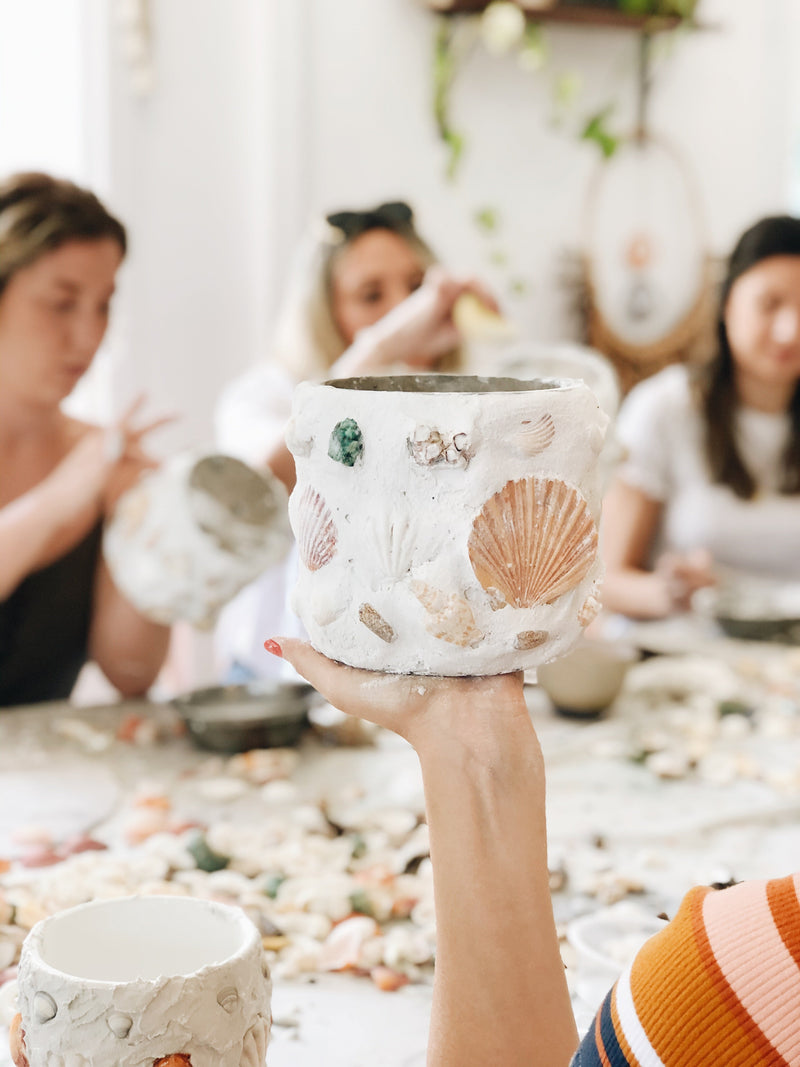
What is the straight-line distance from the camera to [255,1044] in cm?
48

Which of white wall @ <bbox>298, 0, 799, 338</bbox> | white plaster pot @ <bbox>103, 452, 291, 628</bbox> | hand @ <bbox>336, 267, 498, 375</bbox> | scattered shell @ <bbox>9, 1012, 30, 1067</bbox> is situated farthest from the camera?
white wall @ <bbox>298, 0, 799, 338</bbox>

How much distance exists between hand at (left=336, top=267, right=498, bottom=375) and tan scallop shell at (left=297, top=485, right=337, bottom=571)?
0.74 meters

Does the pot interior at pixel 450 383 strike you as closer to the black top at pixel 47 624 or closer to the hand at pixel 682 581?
the black top at pixel 47 624

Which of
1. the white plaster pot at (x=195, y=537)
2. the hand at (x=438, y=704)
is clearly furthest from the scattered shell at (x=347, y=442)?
the white plaster pot at (x=195, y=537)

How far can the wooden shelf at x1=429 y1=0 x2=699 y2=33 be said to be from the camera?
97.3 inches

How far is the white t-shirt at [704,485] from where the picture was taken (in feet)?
6.01

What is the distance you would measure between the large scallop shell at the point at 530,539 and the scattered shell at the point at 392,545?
0.03m

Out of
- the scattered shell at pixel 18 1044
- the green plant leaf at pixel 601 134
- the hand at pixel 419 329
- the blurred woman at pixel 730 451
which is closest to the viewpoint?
the scattered shell at pixel 18 1044

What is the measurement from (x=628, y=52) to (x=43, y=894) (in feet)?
8.85

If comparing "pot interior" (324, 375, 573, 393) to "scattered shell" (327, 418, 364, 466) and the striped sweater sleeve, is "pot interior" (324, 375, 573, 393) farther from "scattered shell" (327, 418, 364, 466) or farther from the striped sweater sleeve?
the striped sweater sleeve

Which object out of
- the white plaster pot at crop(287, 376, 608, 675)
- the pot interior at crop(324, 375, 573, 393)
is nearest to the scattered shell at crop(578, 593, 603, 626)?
the white plaster pot at crop(287, 376, 608, 675)

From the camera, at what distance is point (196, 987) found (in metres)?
0.45

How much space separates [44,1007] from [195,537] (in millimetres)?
527

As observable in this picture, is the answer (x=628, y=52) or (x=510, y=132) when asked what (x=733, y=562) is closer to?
(x=510, y=132)
